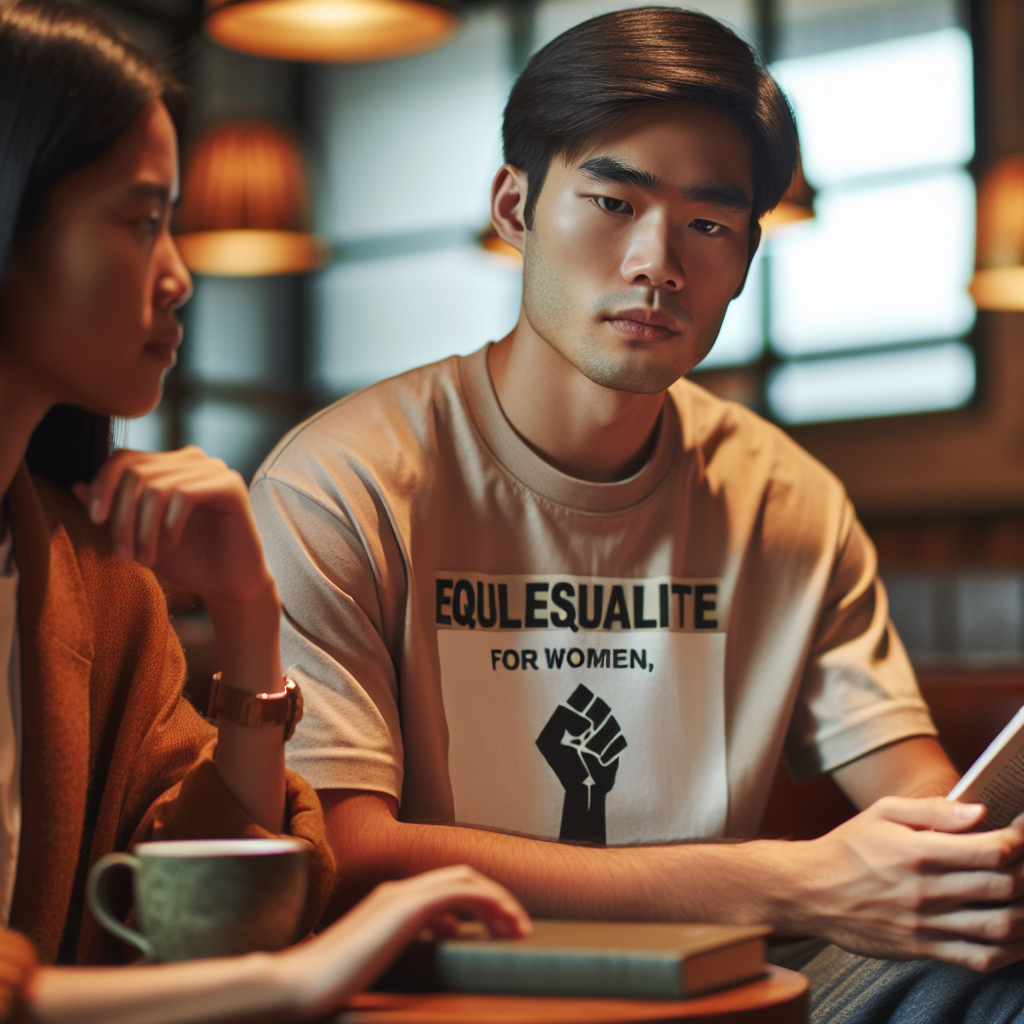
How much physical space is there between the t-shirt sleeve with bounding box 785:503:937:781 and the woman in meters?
0.77

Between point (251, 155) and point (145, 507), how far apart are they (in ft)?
10.9

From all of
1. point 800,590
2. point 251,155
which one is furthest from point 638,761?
point 251,155

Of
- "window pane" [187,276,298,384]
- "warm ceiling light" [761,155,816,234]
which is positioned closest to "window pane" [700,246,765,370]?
"window pane" [187,276,298,384]

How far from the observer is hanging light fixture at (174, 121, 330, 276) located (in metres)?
4.07

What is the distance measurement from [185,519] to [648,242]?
0.73 meters

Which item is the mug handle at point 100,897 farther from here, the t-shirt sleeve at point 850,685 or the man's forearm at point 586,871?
the t-shirt sleeve at point 850,685

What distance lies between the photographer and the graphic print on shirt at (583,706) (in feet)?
5.03

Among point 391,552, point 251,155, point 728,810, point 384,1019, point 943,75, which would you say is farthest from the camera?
point 943,75

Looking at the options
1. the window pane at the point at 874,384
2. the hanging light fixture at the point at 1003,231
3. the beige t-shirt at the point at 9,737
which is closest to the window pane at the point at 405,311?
the window pane at the point at 874,384

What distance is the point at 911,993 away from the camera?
128cm

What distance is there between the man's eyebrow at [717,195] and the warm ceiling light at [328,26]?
133 centimetres

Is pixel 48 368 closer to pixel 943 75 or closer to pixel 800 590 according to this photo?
pixel 800 590

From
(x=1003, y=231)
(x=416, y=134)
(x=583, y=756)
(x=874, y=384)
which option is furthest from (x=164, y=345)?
(x=416, y=134)

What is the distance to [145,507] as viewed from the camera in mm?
971
